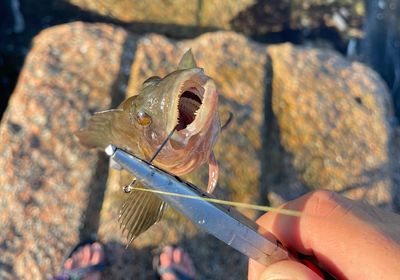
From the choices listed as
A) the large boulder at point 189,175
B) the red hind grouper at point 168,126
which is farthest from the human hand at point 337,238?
the large boulder at point 189,175

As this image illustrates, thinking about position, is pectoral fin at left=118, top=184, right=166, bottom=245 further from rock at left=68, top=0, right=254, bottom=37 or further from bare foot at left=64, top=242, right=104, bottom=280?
rock at left=68, top=0, right=254, bottom=37

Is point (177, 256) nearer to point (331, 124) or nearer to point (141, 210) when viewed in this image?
point (141, 210)

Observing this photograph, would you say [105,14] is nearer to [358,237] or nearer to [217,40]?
[217,40]

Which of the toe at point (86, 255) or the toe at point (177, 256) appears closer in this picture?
the toe at point (86, 255)

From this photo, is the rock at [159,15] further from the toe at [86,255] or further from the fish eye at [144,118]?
the fish eye at [144,118]

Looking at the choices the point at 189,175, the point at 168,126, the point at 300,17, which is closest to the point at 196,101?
the point at 168,126
